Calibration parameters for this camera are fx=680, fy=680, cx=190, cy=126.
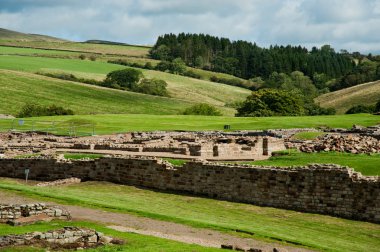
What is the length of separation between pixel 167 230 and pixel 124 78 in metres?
123


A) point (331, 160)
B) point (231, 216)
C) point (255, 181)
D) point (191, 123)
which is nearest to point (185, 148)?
point (331, 160)

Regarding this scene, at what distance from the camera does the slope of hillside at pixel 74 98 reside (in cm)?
10675

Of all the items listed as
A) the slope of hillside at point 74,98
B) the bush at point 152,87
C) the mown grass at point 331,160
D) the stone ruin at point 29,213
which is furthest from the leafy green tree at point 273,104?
the stone ruin at point 29,213

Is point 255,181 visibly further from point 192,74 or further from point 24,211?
point 192,74

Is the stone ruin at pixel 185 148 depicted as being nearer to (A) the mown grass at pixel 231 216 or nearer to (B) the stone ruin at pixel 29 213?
(A) the mown grass at pixel 231 216

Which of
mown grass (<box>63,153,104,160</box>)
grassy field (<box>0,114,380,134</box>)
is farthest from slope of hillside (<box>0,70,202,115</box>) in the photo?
mown grass (<box>63,153,104,160</box>)

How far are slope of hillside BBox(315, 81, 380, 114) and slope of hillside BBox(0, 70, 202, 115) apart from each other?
3041cm

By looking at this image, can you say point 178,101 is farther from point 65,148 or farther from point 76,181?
point 76,181

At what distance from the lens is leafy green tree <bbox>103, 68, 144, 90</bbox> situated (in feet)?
467

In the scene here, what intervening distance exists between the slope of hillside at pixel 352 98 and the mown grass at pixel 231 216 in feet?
331

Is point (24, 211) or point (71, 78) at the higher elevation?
point (71, 78)

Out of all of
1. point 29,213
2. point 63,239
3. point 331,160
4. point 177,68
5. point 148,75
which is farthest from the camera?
point 177,68

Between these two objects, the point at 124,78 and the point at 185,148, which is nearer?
the point at 185,148

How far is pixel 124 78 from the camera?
14325 centimetres
